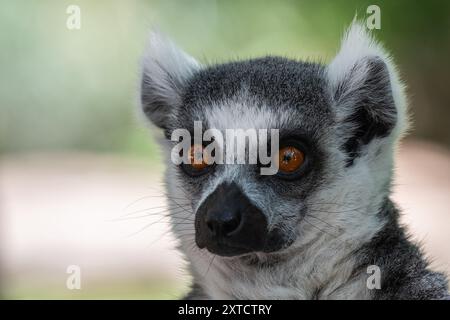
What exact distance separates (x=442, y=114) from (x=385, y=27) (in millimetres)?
1263

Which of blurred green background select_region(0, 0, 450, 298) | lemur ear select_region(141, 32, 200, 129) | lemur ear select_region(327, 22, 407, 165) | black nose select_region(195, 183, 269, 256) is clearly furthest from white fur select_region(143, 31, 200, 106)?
blurred green background select_region(0, 0, 450, 298)

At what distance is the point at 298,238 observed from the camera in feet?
8.30

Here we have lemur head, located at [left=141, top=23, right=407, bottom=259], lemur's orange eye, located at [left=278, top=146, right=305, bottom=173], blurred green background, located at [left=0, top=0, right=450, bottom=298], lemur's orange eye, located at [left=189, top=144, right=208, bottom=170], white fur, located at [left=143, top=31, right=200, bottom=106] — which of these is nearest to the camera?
lemur head, located at [left=141, top=23, right=407, bottom=259]

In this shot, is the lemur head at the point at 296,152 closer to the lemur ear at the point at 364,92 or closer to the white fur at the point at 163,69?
the lemur ear at the point at 364,92

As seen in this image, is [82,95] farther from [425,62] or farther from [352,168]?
[352,168]

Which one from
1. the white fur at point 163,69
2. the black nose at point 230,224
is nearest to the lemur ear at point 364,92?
the black nose at point 230,224

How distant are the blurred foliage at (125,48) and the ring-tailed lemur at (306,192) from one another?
2.43 meters

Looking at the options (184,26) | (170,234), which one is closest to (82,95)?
(184,26)

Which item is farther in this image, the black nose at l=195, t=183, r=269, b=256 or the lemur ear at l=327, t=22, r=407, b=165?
the lemur ear at l=327, t=22, r=407, b=165

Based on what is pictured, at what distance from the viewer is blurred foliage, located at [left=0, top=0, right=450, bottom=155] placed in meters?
5.46

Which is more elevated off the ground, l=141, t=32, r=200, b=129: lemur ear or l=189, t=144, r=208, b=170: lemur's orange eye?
l=141, t=32, r=200, b=129: lemur ear

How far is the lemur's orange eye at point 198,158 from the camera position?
2639 millimetres

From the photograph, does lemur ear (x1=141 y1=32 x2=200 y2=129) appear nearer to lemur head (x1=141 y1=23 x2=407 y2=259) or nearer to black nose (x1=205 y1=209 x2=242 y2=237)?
lemur head (x1=141 y1=23 x2=407 y2=259)

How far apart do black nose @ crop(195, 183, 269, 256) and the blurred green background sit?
9.26ft
